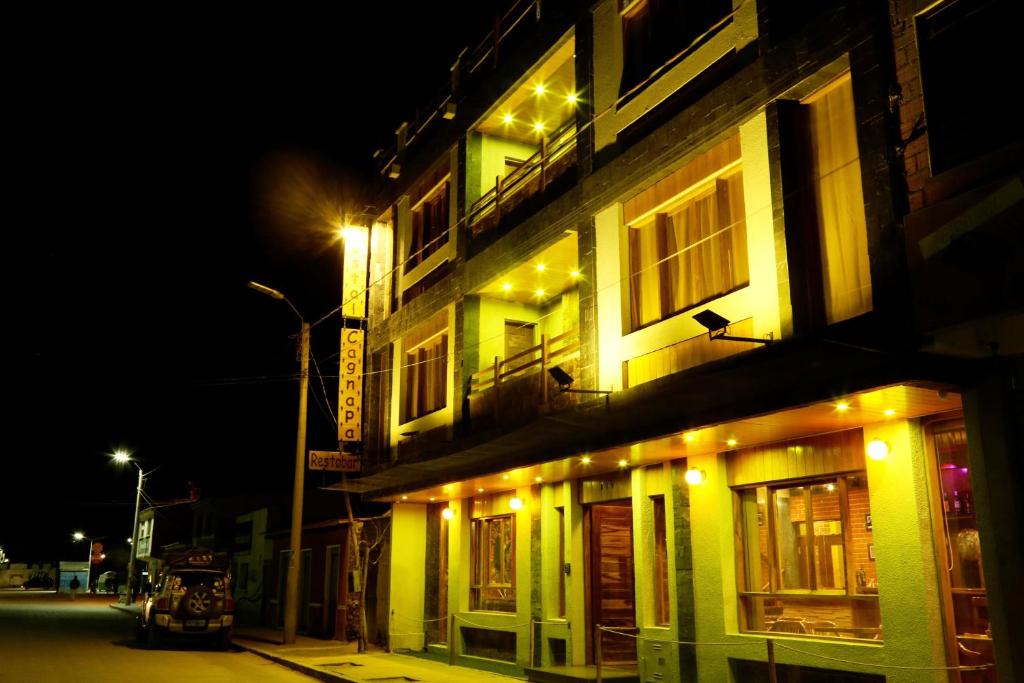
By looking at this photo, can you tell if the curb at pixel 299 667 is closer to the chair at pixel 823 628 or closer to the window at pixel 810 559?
the window at pixel 810 559

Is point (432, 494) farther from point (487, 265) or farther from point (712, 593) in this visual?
point (712, 593)

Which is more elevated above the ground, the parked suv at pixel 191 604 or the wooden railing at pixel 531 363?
the wooden railing at pixel 531 363

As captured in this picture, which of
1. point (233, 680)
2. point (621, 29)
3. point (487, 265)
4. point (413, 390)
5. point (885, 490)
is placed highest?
point (621, 29)

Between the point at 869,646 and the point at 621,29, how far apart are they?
10.8 meters

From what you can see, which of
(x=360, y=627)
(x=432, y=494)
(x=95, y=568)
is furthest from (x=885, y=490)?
(x=95, y=568)

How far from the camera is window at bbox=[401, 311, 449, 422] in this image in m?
21.3

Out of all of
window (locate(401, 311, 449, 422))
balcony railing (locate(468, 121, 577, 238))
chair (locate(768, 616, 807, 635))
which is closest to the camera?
chair (locate(768, 616, 807, 635))

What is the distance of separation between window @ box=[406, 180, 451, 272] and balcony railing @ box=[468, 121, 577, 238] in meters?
1.76

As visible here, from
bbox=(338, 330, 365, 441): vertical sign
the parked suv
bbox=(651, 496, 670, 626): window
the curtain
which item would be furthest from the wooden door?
the parked suv

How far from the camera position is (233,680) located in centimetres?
1531

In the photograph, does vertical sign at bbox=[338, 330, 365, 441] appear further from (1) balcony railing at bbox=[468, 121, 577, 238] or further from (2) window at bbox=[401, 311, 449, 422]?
(1) balcony railing at bbox=[468, 121, 577, 238]

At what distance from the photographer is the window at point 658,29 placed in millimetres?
13742

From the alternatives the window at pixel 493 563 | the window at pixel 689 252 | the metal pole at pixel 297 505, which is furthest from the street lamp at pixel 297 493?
the window at pixel 689 252

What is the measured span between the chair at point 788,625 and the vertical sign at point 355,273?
15219 mm
